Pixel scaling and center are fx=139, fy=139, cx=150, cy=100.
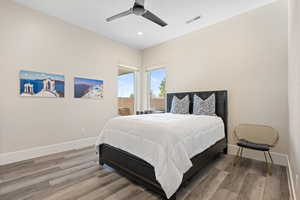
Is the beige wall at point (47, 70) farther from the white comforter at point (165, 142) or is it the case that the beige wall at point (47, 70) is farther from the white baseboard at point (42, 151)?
the white comforter at point (165, 142)

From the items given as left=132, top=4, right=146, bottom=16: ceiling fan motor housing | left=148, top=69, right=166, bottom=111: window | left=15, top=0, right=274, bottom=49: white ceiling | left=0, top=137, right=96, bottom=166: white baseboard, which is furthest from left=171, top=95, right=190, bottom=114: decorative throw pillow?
left=0, top=137, right=96, bottom=166: white baseboard

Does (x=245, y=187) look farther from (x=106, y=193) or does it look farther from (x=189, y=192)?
(x=106, y=193)

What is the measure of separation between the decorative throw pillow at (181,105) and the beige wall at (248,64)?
43 centimetres

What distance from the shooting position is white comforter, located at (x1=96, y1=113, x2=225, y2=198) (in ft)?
5.22

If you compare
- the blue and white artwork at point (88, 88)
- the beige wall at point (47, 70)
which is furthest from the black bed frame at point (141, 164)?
the blue and white artwork at point (88, 88)

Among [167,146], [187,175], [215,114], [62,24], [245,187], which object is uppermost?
[62,24]

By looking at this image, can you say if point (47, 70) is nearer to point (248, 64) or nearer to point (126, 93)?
point (126, 93)

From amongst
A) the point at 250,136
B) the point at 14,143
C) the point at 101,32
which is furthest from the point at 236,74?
the point at 14,143

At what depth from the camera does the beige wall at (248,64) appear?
266 centimetres

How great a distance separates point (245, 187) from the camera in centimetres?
192

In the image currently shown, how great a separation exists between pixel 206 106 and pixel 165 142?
2.07m

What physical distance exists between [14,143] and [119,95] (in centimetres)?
285

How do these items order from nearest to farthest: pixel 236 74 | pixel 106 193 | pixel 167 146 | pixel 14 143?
pixel 167 146 < pixel 106 193 < pixel 14 143 < pixel 236 74

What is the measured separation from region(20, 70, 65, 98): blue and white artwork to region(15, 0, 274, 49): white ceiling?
4.60 feet
